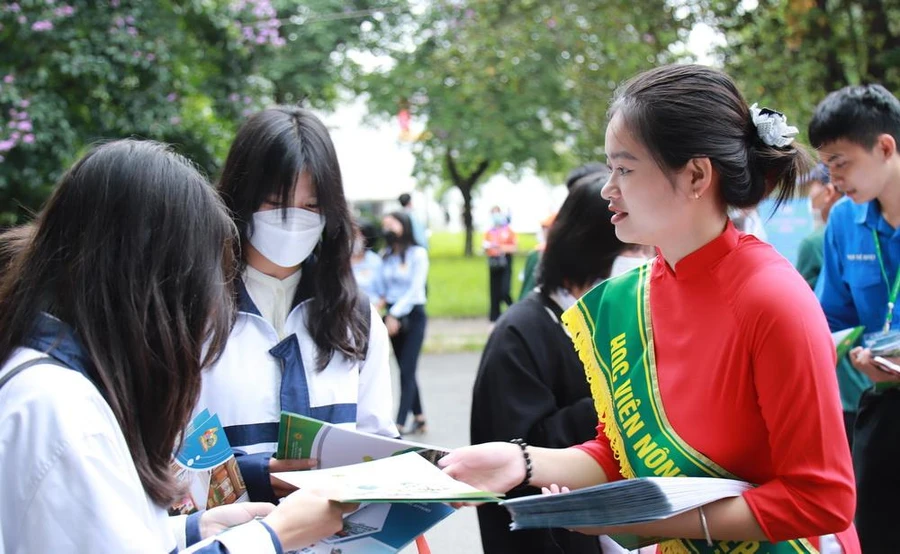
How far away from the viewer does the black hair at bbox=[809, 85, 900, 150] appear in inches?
121

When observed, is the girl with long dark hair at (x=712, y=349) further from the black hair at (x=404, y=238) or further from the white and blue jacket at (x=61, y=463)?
the black hair at (x=404, y=238)

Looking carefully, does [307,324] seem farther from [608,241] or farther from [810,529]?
[810,529]

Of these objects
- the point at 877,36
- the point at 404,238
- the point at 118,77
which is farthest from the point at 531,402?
the point at 118,77

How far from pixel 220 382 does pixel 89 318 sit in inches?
34.4

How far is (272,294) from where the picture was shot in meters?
2.57

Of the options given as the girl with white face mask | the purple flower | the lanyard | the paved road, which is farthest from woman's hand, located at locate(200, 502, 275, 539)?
the purple flower

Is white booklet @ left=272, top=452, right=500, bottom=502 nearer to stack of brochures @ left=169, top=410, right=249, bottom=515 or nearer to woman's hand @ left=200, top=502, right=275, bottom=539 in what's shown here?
woman's hand @ left=200, top=502, right=275, bottom=539

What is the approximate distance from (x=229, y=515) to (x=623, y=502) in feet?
A: 2.77

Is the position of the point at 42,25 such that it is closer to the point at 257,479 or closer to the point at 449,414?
the point at 449,414

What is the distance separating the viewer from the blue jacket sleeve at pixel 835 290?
3408 mm

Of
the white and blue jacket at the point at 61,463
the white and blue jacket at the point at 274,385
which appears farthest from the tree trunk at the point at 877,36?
the white and blue jacket at the point at 61,463

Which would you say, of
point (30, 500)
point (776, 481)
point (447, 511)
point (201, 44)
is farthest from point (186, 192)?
point (201, 44)

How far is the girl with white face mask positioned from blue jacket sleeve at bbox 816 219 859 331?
72.0 inches

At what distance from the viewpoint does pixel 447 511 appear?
188 cm
